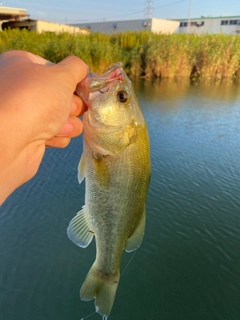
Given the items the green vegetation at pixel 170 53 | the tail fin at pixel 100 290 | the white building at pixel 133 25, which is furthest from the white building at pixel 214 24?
the tail fin at pixel 100 290

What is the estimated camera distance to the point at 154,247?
4.45m

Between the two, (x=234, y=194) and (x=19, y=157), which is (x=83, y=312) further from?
(x=234, y=194)

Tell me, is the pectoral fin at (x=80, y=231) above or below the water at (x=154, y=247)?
above

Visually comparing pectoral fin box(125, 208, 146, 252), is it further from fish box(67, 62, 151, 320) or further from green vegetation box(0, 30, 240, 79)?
green vegetation box(0, 30, 240, 79)

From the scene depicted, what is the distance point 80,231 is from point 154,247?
274 cm

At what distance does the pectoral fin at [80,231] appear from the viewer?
198 cm

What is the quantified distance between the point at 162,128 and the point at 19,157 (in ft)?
24.8

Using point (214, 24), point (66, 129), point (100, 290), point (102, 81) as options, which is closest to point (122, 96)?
point (102, 81)

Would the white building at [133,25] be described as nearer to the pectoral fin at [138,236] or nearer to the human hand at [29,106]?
the human hand at [29,106]

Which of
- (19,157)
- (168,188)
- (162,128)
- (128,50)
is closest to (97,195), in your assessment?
(19,157)

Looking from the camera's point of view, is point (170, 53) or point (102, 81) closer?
point (102, 81)

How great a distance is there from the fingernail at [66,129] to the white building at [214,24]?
52.4m

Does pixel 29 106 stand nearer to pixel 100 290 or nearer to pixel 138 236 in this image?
pixel 138 236

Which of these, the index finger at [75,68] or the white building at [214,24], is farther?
the white building at [214,24]
